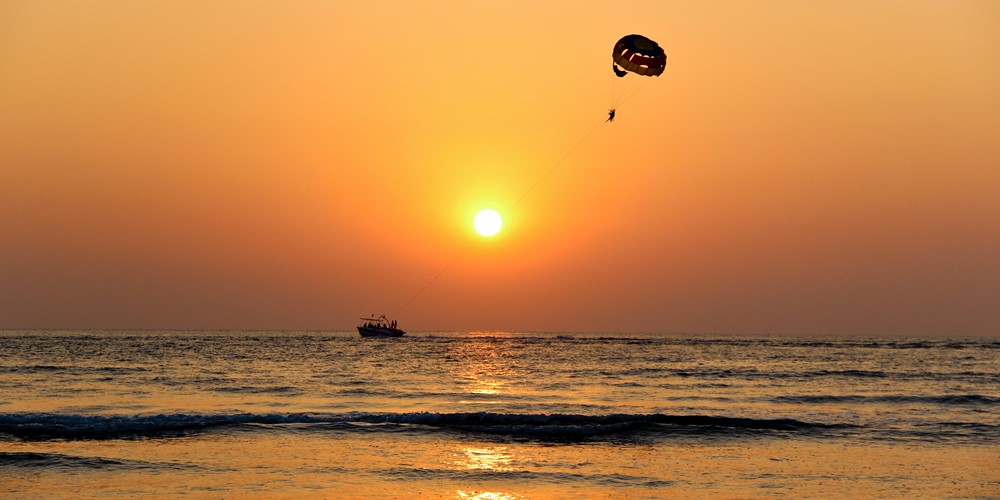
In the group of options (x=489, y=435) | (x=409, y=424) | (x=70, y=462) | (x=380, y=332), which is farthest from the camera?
(x=380, y=332)

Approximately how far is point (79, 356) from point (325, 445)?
49.3m

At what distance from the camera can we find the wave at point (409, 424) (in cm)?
Answer: 2783

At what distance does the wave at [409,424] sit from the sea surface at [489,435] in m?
0.11

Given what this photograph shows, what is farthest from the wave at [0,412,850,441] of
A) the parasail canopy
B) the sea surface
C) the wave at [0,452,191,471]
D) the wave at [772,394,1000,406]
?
the parasail canopy

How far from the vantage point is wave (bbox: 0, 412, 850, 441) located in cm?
2783

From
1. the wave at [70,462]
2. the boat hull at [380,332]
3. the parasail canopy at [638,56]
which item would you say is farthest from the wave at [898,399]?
the boat hull at [380,332]

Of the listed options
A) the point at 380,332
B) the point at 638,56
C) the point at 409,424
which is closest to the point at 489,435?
the point at 409,424

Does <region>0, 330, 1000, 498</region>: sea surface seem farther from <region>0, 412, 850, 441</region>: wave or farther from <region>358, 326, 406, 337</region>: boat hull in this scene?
<region>358, 326, 406, 337</region>: boat hull

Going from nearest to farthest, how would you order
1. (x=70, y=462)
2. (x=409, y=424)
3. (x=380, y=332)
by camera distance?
(x=70, y=462) → (x=409, y=424) → (x=380, y=332)

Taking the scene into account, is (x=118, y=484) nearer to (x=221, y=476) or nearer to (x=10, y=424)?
(x=221, y=476)

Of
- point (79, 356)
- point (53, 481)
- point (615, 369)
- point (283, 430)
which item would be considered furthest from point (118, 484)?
point (79, 356)

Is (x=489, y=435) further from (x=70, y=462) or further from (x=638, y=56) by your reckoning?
(x=638, y=56)

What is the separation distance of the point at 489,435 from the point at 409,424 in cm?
304

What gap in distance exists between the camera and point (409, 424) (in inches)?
1182
